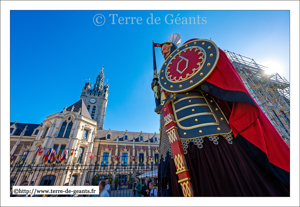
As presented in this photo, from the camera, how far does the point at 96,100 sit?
38.1 metres

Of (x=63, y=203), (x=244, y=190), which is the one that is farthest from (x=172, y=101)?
(x=63, y=203)

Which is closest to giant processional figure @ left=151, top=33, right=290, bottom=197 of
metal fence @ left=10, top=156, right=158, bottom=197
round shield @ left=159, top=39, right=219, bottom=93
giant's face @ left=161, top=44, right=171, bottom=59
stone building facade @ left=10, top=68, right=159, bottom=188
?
round shield @ left=159, top=39, right=219, bottom=93

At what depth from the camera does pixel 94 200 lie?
2225 mm

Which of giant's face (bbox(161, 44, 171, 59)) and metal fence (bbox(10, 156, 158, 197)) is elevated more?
giant's face (bbox(161, 44, 171, 59))

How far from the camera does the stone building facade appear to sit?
15.9 meters

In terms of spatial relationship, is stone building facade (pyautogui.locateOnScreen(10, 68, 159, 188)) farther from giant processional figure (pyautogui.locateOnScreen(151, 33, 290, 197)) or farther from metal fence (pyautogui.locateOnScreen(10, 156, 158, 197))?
giant processional figure (pyautogui.locateOnScreen(151, 33, 290, 197))

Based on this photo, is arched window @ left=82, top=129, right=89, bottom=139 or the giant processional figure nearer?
the giant processional figure

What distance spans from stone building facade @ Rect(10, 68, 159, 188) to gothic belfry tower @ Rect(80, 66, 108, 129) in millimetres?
7569

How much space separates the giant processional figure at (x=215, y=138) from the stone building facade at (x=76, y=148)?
40.6ft

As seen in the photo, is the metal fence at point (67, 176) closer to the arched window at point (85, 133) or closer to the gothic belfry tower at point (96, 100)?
the arched window at point (85, 133)

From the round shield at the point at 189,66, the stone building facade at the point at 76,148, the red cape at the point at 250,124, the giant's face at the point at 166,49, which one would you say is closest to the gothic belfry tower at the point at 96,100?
the stone building facade at the point at 76,148

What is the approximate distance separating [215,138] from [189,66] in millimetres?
1679

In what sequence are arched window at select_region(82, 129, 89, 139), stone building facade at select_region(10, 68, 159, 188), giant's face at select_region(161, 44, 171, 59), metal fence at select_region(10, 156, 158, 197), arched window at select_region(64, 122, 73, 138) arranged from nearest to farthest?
giant's face at select_region(161, 44, 171, 59) < metal fence at select_region(10, 156, 158, 197) < stone building facade at select_region(10, 68, 159, 188) < arched window at select_region(64, 122, 73, 138) < arched window at select_region(82, 129, 89, 139)

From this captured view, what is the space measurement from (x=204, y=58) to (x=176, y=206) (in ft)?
9.35
